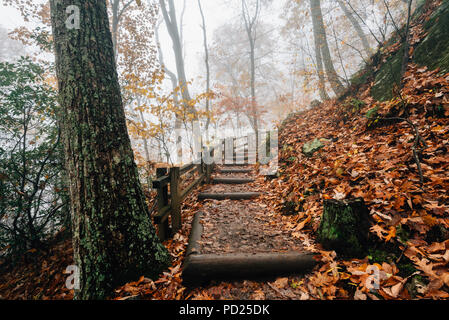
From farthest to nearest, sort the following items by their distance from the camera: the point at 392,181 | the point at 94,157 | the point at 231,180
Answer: the point at 231,180 → the point at 392,181 → the point at 94,157

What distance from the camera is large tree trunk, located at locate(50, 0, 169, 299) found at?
6.94 ft

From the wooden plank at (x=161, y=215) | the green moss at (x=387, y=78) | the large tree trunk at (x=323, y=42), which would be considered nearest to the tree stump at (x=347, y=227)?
the wooden plank at (x=161, y=215)

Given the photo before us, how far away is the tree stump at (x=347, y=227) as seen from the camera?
2.12 metres

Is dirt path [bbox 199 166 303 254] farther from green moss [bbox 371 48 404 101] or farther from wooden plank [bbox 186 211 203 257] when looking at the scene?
green moss [bbox 371 48 404 101]

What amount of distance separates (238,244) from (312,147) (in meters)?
3.24

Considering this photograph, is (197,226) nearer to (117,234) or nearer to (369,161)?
(117,234)

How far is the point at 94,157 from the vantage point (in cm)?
213

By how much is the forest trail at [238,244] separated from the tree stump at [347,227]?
365 millimetres

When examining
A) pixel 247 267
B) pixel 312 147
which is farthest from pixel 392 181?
pixel 312 147

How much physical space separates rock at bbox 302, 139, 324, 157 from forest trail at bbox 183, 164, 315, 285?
1600mm

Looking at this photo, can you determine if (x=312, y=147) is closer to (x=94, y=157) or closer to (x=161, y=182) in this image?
(x=161, y=182)

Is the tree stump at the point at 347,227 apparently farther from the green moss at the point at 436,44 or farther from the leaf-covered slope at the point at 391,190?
the green moss at the point at 436,44

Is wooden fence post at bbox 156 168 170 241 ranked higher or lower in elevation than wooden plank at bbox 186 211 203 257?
higher

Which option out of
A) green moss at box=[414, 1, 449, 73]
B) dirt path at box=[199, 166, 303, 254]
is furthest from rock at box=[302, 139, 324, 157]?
green moss at box=[414, 1, 449, 73]
